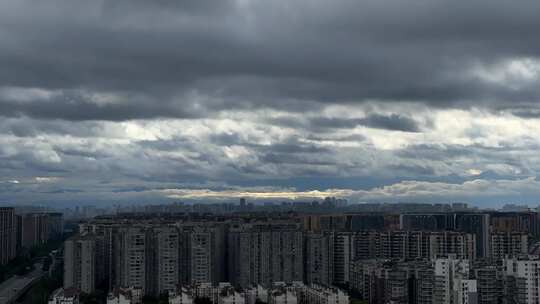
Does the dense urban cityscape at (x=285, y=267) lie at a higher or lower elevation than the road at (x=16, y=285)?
higher

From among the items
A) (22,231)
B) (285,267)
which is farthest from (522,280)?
(22,231)

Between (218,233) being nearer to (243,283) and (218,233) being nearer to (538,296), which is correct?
(243,283)

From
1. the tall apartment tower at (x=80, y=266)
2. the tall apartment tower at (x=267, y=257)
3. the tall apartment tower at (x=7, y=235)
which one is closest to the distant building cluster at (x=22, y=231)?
the tall apartment tower at (x=7, y=235)

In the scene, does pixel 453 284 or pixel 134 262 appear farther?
pixel 134 262

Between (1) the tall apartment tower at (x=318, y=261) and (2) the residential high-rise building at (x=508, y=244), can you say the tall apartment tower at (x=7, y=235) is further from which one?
(2) the residential high-rise building at (x=508, y=244)

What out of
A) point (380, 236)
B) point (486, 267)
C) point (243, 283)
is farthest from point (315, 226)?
point (486, 267)

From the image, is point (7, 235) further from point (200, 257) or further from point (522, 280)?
point (522, 280)

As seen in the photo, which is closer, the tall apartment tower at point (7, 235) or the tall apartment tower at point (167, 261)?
the tall apartment tower at point (167, 261)
